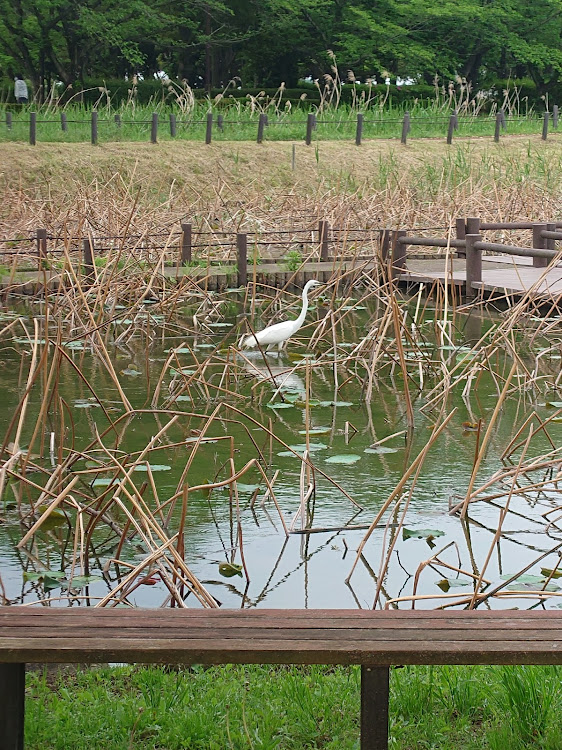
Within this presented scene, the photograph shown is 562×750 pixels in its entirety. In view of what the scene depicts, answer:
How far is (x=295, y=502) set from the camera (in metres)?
4.72

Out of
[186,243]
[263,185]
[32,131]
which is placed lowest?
[186,243]

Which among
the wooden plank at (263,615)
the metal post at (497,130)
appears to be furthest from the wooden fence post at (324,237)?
the metal post at (497,130)

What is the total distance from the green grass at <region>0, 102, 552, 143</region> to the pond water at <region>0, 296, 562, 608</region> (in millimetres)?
13545

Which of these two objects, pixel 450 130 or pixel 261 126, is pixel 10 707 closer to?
pixel 261 126

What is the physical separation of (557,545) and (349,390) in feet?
9.49

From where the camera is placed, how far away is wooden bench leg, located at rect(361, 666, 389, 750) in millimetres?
2215

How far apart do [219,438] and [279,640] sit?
62.8 inches

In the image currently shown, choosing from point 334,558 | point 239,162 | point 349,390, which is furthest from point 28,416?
point 239,162

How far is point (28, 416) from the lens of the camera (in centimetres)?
611

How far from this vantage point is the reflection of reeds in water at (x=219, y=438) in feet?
11.6

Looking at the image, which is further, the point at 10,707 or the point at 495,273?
the point at 495,273

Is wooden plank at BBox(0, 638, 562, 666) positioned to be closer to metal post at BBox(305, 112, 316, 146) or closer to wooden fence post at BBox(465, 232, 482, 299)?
wooden fence post at BBox(465, 232, 482, 299)

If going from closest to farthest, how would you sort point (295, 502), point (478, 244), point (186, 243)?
point (295, 502), point (478, 244), point (186, 243)

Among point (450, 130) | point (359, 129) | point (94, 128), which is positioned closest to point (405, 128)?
point (450, 130)
